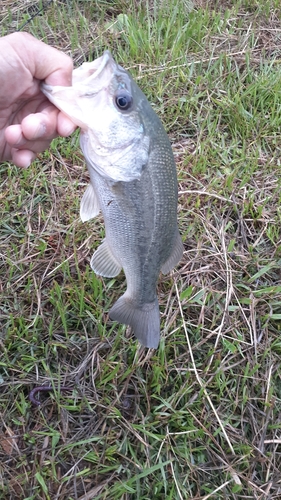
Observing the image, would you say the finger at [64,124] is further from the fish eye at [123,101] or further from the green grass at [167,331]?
the green grass at [167,331]

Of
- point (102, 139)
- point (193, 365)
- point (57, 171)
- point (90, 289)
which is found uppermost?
point (102, 139)

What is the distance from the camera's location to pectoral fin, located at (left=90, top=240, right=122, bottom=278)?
67.9 inches

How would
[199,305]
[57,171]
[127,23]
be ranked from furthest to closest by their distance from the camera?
1. [127,23]
2. [57,171]
3. [199,305]

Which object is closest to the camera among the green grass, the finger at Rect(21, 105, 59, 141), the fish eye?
the fish eye

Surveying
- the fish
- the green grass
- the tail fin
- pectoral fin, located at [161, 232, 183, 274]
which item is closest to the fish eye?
the fish

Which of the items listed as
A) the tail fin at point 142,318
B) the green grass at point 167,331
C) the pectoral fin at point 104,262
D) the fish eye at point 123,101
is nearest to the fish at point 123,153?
the fish eye at point 123,101

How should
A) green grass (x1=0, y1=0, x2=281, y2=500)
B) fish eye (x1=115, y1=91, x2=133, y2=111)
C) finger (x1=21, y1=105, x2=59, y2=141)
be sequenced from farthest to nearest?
green grass (x1=0, y1=0, x2=281, y2=500) → finger (x1=21, y1=105, x2=59, y2=141) → fish eye (x1=115, y1=91, x2=133, y2=111)

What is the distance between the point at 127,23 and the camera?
3.40 metres

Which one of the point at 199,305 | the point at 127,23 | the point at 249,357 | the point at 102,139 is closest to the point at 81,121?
the point at 102,139

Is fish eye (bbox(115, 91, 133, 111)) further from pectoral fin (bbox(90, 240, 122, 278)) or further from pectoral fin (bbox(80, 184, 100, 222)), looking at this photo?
pectoral fin (bbox(90, 240, 122, 278))

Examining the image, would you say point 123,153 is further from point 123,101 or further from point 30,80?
point 30,80

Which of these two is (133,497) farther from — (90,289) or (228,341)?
(90,289)

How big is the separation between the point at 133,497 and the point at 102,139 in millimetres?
1378

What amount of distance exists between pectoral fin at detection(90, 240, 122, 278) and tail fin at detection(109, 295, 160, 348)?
A: 0.38ft
